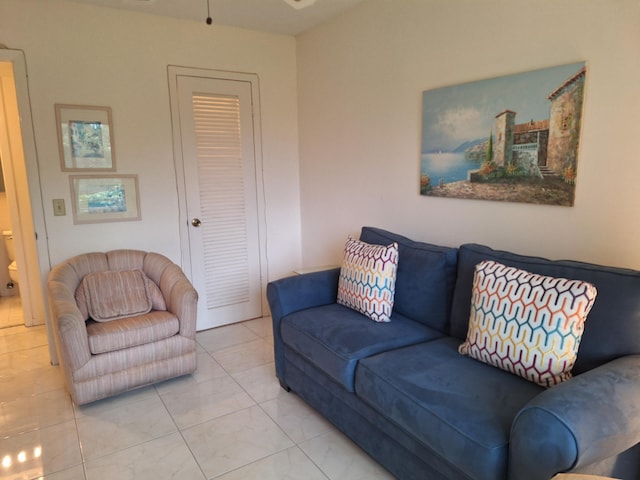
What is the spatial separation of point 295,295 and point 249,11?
83.2 inches

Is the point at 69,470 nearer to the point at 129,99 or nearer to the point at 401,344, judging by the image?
the point at 401,344

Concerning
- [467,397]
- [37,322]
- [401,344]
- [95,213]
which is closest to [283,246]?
Result: [95,213]

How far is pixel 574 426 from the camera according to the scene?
49.3 inches

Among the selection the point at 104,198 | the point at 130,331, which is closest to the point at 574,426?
the point at 130,331

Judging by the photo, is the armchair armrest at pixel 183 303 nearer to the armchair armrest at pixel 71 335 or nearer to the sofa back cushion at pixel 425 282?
the armchair armrest at pixel 71 335

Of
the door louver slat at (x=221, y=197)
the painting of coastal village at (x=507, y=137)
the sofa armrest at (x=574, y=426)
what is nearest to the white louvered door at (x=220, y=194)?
the door louver slat at (x=221, y=197)

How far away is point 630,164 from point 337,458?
187 centimetres

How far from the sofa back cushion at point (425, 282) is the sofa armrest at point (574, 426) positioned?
3.00 feet

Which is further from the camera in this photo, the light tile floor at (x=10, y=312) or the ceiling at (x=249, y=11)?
the light tile floor at (x=10, y=312)

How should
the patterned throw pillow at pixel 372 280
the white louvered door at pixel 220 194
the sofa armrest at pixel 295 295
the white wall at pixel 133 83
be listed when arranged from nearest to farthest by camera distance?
the patterned throw pillow at pixel 372 280
the sofa armrest at pixel 295 295
the white wall at pixel 133 83
the white louvered door at pixel 220 194

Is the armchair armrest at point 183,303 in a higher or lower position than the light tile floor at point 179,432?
higher

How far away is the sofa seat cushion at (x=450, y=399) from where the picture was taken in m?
1.43

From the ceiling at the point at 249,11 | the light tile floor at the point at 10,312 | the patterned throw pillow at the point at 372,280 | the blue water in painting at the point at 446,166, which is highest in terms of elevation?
the ceiling at the point at 249,11

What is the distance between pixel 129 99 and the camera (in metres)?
3.22
